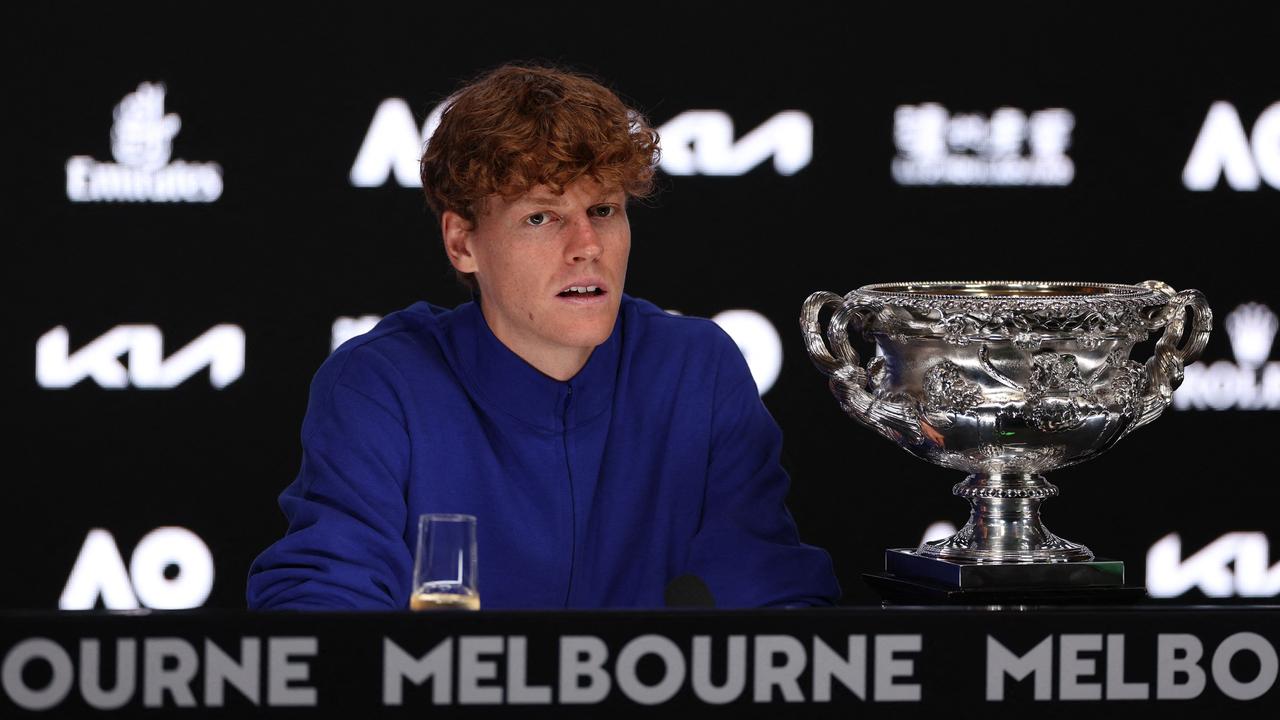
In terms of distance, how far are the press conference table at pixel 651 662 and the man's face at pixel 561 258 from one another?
0.74 m

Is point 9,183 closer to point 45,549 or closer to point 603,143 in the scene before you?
point 45,549

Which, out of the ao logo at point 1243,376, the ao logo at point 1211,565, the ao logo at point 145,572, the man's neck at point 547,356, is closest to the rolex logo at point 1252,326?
the ao logo at point 1243,376

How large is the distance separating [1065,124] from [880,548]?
37.3 inches

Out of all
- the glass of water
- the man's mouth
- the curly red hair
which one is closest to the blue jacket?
the man's mouth

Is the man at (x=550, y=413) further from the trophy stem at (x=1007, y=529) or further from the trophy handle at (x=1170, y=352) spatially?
the trophy handle at (x=1170, y=352)

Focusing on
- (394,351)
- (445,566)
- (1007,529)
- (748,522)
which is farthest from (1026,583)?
(394,351)

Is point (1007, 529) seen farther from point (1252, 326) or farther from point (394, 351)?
point (1252, 326)

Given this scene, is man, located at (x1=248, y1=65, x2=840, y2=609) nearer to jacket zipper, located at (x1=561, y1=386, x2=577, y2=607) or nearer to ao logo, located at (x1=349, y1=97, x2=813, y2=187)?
jacket zipper, located at (x1=561, y1=386, x2=577, y2=607)

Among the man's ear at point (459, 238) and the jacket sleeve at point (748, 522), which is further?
the man's ear at point (459, 238)

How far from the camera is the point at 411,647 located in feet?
4.32

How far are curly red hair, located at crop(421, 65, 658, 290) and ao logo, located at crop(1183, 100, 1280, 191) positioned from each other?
168cm

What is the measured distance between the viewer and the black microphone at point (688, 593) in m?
2.06

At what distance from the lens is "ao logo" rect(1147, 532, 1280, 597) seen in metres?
3.41

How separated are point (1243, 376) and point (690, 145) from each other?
1.24 meters
